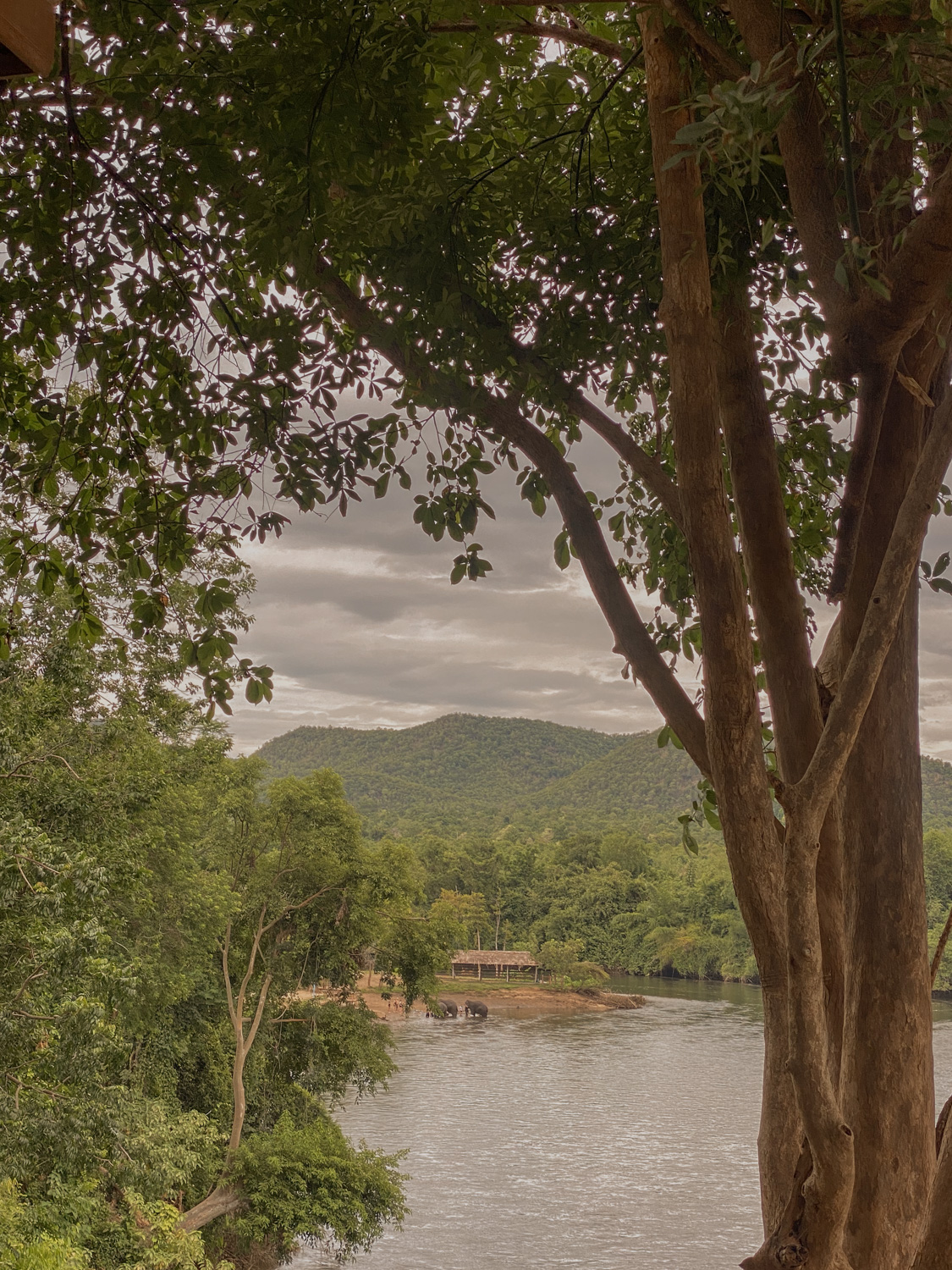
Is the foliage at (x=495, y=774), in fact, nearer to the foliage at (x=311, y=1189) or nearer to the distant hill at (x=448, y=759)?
the distant hill at (x=448, y=759)

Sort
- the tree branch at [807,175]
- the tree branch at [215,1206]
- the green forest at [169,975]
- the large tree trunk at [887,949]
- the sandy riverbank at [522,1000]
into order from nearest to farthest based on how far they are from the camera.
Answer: the tree branch at [807,175] → the large tree trunk at [887,949] → the green forest at [169,975] → the tree branch at [215,1206] → the sandy riverbank at [522,1000]

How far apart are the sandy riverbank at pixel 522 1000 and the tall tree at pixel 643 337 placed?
86.6 ft

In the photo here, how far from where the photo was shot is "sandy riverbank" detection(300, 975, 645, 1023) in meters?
27.4

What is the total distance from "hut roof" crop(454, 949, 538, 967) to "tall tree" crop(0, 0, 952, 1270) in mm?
Answer: 30077

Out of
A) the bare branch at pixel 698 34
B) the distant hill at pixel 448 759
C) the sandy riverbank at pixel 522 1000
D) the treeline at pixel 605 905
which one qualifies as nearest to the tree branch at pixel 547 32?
the bare branch at pixel 698 34

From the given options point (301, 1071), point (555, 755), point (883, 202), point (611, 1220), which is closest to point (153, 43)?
point (883, 202)

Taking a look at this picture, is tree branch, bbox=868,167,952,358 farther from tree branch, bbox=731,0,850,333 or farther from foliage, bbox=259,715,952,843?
foliage, bbox=259,715,952,843

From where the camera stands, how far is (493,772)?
7169 centimetres

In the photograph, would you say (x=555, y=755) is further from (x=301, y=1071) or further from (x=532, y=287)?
(x=532, y=287)

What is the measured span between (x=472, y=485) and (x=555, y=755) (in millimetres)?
72710

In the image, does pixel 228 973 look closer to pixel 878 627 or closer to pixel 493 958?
pixel 878 627

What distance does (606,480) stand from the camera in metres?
3.54

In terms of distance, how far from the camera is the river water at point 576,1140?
490 inches

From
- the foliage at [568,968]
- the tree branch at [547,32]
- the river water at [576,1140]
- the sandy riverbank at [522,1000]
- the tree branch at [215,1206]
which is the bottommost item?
the sandy riverbank at [522,1000]
